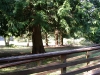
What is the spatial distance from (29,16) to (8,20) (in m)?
1.40

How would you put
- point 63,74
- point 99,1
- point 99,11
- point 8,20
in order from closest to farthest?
1. point 63,74
2. point 8,20
3. point 99,11
4. point 99,1

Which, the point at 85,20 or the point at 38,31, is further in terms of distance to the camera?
the point at 38,31

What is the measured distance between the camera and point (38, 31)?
44.4 ft

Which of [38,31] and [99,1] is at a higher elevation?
[99,1]

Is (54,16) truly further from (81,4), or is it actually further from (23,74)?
(23,74)

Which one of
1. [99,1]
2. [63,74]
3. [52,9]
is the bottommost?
[63,74]

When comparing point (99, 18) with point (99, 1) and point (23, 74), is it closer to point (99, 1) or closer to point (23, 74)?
point (99, 1)

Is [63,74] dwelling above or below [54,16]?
below

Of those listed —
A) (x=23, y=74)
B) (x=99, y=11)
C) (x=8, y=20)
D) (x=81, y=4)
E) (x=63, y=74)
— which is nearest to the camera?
(x=23, y=74)

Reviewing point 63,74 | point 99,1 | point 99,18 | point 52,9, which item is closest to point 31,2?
point 52,9

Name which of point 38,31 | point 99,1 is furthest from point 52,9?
point 99,1

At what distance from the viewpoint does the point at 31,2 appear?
10609 mm

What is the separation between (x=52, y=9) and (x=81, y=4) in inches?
71.3

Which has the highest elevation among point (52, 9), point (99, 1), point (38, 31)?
point (99, 1)
